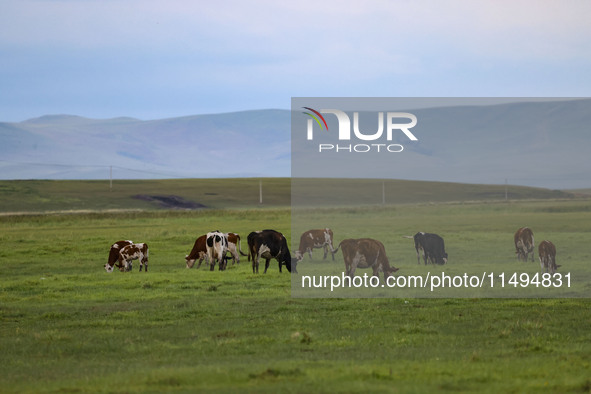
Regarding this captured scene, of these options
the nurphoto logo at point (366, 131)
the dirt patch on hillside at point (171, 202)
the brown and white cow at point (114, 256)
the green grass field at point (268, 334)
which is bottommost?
the green grass field at point (268, 334)

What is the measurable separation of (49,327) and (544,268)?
1748 centimetres

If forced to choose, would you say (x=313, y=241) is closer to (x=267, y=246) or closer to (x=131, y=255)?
(x=267, y=246)

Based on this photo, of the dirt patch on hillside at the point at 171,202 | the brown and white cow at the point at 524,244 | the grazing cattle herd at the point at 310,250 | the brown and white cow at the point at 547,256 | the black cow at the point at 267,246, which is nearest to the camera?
the grazing cattle herd at the point at 310,250

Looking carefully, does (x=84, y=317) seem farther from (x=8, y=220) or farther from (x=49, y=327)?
(x=8, y=220)

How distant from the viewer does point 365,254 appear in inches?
963

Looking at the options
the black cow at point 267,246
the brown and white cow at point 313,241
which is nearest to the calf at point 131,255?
the black cow at point 267,246

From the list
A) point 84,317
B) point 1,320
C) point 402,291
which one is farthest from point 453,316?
point 1,320

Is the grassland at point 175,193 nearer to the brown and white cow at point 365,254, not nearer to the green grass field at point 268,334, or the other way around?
the green grass field at point 268,334

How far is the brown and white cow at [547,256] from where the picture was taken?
88.3ft

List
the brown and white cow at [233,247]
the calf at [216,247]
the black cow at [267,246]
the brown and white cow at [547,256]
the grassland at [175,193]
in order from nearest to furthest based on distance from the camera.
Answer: the brown and white cow at [547,256] < the black cow at [267,246] < the calf at [216,247] < the brown and white cow at [233,247] < the grassland at [175,193]

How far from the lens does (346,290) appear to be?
2433cm

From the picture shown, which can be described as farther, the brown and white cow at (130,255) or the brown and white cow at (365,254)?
the brown and white cow at (130,255)

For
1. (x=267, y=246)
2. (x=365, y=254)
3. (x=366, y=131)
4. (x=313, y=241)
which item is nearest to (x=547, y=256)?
(x=365, y=254)

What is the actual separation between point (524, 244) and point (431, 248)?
394 cm
